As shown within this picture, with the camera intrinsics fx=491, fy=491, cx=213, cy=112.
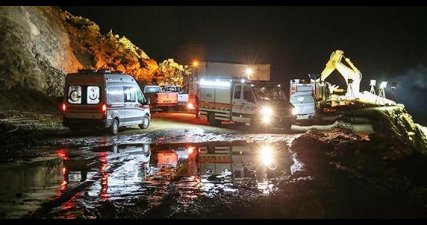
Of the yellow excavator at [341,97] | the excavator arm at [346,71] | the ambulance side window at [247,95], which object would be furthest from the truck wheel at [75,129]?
the excavator arm at [346,71]

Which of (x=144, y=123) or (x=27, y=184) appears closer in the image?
(x=27, y=184)

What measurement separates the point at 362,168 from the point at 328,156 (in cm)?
214

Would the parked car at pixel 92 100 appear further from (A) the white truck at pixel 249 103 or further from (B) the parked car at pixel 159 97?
(B) the parked car at pixel 159 97

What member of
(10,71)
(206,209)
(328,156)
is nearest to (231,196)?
(206,209)

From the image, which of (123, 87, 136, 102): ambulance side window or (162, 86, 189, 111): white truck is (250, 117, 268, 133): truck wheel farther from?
(162, 86, 189, 111): white truck

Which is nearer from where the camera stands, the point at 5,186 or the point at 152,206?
the point at 152,206

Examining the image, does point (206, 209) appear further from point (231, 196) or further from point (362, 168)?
point (362, 168)

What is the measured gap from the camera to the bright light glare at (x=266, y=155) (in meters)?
14.0

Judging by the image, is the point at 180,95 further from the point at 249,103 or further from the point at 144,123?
the point at 249,103

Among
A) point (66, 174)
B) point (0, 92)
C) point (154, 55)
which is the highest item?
point (154, 55)

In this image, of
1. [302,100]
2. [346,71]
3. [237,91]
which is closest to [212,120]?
[237,91]

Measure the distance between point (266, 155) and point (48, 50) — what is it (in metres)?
25.4

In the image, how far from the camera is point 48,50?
1417 inches

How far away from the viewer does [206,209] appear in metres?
8.49
